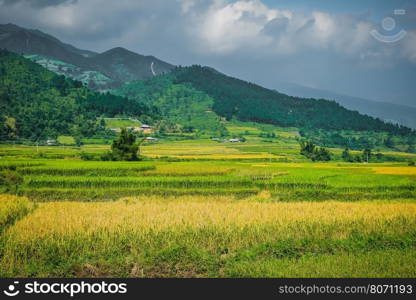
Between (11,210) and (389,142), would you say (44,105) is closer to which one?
(11,210)

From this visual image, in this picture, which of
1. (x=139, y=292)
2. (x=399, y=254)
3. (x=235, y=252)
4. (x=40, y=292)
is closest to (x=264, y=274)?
(x=235, y=252)

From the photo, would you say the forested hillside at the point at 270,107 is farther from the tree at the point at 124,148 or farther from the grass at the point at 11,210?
the grass at the point at 11,210

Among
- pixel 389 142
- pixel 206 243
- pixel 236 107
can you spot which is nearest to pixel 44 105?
pixel 236 107

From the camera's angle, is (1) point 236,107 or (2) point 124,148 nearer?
(2) point 124,148

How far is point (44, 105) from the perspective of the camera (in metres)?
92.4

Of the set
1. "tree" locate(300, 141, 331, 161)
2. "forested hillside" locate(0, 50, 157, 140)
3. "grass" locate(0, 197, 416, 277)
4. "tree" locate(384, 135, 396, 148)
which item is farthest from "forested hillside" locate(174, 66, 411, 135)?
"grass" locate(0, 197, 416, 277)

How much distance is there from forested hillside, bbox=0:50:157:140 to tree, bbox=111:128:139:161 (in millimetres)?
31431

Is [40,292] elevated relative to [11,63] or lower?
lower

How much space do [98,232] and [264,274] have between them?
5.30m

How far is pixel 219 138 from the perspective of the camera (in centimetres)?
9119

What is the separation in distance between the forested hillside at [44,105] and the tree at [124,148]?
31431 mm

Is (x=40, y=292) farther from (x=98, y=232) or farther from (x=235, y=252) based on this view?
(x=235, y=252)

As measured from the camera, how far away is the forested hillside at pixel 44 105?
2862 inches

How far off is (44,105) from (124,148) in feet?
200
